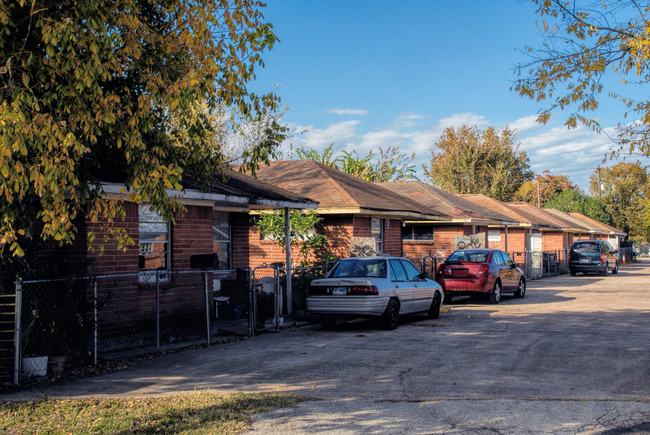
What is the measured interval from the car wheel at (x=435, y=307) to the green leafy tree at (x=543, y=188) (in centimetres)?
5095

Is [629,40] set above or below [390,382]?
above

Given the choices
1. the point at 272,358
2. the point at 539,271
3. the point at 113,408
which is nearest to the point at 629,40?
the point at 272,358

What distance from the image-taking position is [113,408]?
6.89 meters

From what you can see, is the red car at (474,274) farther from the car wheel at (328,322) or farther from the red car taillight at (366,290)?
the red car taillight at (366,290)

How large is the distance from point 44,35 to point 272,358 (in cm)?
571

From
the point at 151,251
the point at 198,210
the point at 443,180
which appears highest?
the point at 443,180

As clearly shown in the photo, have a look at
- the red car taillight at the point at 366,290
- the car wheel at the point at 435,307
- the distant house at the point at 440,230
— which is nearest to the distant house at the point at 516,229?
the distant house at the point at 440,230

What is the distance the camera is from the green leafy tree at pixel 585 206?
64.8 m

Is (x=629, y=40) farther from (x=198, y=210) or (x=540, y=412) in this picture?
(x=198, y=210)

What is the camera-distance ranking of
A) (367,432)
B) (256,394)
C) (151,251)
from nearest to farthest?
1. (367,432)
2. (256,394)
3. (151,251)

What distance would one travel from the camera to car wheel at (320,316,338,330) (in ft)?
44.4

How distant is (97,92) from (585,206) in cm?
6519

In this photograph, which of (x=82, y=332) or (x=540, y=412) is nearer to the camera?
(x=540, y=412)

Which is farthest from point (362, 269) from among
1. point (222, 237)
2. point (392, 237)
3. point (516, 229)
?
point (516, 229)
